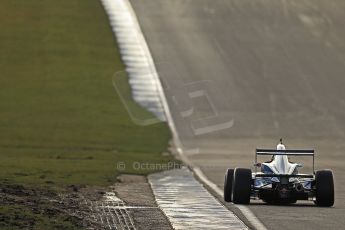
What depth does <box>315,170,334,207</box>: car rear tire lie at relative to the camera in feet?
70.6

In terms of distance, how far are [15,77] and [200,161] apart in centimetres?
2055

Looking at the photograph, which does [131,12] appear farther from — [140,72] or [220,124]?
[220,124]

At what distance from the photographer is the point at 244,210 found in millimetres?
20281

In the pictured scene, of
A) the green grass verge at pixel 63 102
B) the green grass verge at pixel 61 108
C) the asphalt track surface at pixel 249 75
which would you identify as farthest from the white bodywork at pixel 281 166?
the green grass verge at pixel 63 102

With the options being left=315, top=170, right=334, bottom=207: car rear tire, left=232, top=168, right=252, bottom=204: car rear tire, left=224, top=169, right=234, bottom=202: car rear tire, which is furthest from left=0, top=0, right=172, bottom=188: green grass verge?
left=315, top=170, right=334, bottom=207: car rear tire

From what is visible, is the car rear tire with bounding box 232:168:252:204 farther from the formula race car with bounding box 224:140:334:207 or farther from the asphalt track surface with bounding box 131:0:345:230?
the asphalt track surface with bounding box 131:0:345:230

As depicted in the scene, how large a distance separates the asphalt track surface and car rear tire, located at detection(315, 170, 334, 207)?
2.86 feet

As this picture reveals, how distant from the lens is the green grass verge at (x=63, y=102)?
3297 centimetres

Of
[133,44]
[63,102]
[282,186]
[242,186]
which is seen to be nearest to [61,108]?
[63,102]

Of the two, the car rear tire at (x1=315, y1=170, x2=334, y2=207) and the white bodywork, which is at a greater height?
the white bodywork

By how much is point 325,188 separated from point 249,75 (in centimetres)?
3691

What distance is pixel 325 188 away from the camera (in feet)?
70.7

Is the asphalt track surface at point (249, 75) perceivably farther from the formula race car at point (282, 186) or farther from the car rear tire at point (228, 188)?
the car rear tire at point (228, 188)

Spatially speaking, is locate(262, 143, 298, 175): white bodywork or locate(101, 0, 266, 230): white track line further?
locate(101, 0, 266, 230): white track line
